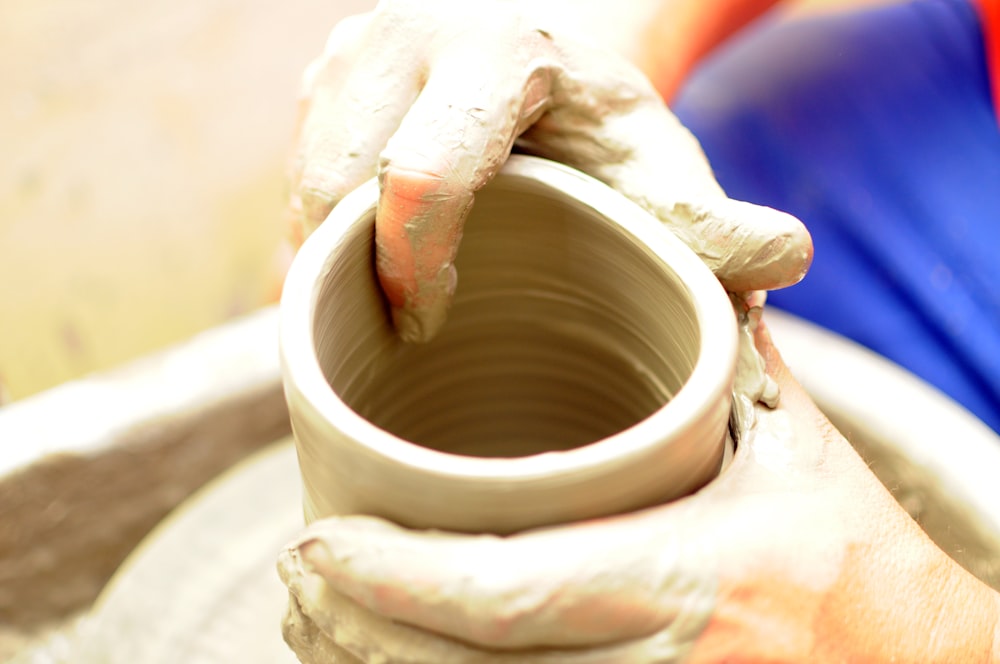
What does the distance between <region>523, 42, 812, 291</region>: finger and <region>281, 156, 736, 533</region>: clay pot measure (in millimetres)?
50

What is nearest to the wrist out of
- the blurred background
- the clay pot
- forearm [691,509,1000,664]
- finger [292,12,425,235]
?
forearm [691,509,1000,664]

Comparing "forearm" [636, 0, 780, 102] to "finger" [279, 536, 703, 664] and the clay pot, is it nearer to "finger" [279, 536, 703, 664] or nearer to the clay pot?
the clay pot

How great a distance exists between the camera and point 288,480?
3.48 ft

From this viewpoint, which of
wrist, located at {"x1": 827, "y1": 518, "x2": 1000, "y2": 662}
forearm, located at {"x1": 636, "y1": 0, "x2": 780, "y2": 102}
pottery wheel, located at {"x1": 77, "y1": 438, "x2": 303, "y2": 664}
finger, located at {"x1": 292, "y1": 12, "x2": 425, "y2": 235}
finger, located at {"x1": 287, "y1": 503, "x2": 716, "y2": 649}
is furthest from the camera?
forearm, located at {"x1": 636, "y1": 0, "x2": 780, "y2": 102}

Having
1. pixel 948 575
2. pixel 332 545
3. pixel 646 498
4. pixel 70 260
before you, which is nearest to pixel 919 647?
pixel 948 575

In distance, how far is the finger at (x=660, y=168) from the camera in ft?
2.16

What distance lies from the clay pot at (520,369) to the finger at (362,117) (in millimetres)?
76

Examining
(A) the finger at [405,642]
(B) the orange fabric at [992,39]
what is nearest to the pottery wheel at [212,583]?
(A) the finger at [405,642]

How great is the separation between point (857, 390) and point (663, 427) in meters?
0.47

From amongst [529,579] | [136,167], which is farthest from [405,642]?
[136,167]

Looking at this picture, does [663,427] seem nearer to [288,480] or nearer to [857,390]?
[857,390]

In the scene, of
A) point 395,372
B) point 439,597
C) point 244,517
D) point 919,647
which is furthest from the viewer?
point 244,517

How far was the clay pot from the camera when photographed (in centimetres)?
51

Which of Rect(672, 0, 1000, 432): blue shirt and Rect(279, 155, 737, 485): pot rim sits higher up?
Rect(279, 155, 737, 485): pot rim
